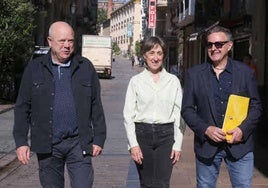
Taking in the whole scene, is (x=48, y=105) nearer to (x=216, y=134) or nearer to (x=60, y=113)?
(x=60, y=113)

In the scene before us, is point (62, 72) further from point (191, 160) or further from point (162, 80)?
point (191, 160)

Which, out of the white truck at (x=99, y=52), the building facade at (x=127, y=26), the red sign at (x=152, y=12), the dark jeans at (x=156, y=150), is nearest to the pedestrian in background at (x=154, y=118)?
the dark jeans at (x=156, y=150)

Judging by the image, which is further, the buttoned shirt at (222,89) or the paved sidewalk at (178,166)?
the paved sidewalk at (178,166)

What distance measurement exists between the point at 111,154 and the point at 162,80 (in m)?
5.55

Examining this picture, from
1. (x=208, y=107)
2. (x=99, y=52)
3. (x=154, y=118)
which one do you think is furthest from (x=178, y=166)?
(x=99, y=52)

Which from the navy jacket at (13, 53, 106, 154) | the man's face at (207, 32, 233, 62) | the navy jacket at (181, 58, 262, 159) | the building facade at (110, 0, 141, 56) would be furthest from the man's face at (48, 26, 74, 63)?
the building facade at (110, 0, 141, 56)

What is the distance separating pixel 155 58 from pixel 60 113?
36.9 inches

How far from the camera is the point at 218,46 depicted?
4.46 meters

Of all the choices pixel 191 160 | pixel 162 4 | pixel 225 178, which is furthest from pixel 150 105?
pixel 162 4

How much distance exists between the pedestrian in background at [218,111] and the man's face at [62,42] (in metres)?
0.99

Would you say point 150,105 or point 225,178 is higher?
point 150,105

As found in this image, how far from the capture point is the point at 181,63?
40.2m

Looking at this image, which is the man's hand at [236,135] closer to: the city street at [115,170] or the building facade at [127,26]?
the city street at [115,170]

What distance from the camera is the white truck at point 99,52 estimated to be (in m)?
43.8
